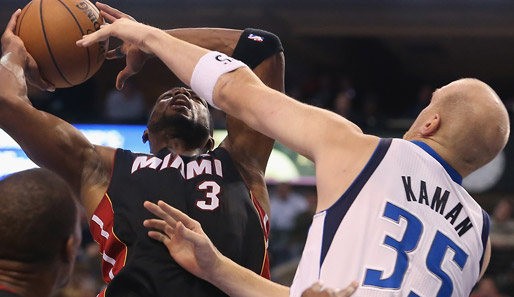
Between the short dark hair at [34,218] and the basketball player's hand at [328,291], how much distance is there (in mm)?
815

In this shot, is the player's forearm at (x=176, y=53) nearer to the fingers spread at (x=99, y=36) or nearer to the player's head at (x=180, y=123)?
the fingers spread at (x=99, y=36)

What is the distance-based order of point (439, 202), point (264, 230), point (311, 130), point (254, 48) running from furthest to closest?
point (254, 48), point (264, 230), point (439, 202), point (311, 130)

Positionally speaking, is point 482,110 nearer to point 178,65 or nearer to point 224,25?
point 178,65

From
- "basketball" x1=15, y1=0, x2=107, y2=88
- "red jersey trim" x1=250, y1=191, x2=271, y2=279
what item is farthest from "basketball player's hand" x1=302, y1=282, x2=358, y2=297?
"basketball" x1=15, y1=0, x2=107, y2=88

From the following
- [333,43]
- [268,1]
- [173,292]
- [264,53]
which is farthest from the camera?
[333,43]

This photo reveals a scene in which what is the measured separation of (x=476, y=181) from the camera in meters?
12.2

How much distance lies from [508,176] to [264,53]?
918 cm

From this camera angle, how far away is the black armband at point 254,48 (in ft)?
12.7

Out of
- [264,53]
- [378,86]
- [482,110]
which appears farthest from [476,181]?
[482,110]

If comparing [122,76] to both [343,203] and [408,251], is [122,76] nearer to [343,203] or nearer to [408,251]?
[343,203]

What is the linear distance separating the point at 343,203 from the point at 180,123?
1.39 meters

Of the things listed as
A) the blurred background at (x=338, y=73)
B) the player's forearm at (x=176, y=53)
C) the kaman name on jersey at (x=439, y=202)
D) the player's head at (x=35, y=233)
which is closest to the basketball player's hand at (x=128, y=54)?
the player's forearm at (x=176, y=53)

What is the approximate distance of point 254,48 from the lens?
3.89 m

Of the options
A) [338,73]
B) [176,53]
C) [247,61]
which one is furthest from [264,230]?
[338,73]
